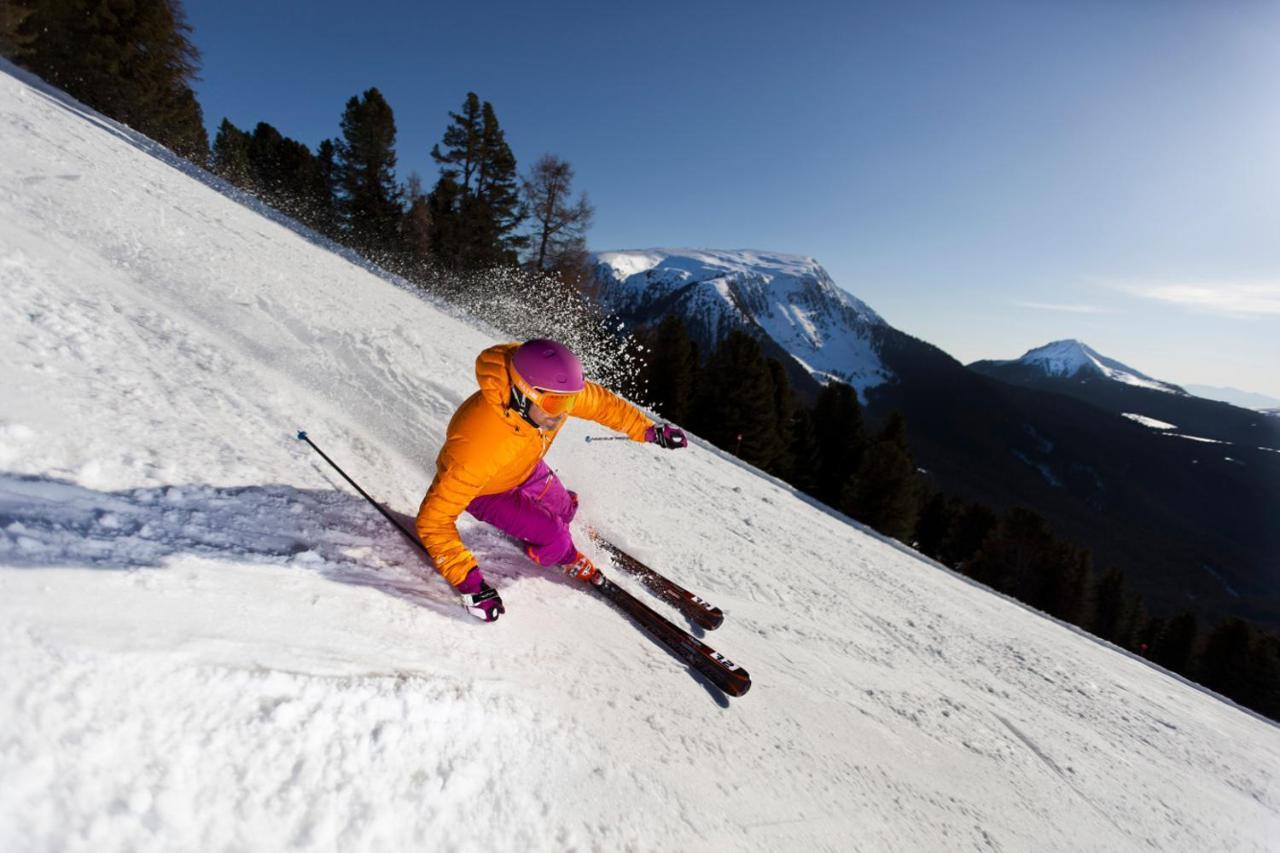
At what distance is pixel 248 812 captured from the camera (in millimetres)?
1801

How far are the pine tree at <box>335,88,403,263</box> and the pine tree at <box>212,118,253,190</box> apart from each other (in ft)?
17.1

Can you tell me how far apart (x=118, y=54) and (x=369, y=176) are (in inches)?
432

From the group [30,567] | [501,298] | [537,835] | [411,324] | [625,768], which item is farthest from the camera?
[501,298]

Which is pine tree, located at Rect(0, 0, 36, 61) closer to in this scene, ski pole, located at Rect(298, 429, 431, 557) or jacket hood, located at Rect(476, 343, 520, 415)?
ski pole, located at Rect(298, 429, 431, 557)

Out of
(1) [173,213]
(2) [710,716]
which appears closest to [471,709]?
(2) [710,716]

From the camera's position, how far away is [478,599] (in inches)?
128

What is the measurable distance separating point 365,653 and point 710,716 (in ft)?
7.00

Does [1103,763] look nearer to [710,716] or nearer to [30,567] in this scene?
[710,716]

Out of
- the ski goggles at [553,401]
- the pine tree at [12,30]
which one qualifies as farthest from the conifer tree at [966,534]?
the pine tree at [12,30]

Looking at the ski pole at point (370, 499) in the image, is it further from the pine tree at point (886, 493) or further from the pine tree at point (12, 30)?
the pine tree at point (12, 30)

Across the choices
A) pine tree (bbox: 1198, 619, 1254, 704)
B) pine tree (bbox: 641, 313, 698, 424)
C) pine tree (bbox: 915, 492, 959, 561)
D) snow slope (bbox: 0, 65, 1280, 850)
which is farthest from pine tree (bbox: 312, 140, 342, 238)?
pine tree (bbox: 1198, 619, 1254, 704)

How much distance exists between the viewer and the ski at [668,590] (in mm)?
4578

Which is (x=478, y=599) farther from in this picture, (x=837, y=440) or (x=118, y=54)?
(x=837, y=440)

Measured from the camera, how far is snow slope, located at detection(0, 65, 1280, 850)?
1.89 m
